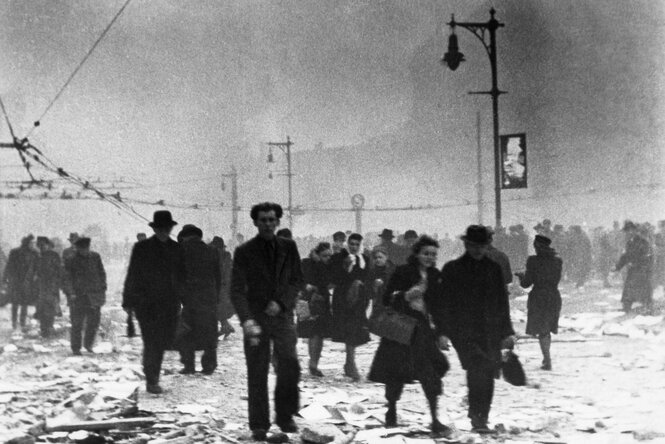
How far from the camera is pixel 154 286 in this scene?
27.6 feet

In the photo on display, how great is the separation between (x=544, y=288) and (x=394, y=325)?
397 cm

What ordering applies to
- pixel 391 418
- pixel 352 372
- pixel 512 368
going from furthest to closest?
pixel 352 372
pixel 512 368
pixel 391 418

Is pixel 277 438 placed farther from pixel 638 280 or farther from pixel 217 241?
pixel 638 280

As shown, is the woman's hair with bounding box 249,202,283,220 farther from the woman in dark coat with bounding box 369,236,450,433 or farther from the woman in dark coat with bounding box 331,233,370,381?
the woman in dark coat with bounding box 331,233,370,381

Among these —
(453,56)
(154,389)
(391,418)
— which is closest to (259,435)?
(391,418)

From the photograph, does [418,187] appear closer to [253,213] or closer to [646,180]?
[646,180]

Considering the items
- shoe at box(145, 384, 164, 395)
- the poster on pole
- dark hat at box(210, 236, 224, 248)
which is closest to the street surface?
shoe at box(145, 384, 164, 395)

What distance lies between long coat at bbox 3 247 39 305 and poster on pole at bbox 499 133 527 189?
8996 mm

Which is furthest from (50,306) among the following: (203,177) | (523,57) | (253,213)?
(203,177)

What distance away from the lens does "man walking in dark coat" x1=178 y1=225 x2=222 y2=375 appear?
9.45m

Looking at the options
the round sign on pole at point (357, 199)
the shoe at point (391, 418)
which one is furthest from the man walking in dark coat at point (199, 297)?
the round sign on pole at point (357, 199)

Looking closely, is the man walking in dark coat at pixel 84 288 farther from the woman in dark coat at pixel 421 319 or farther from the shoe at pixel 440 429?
the shoe at pixel 440 429

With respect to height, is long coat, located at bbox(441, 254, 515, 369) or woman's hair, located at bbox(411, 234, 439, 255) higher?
woman's hair, located at bbox(411, 234, 439, 255)

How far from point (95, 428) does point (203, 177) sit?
55026 millimetres
